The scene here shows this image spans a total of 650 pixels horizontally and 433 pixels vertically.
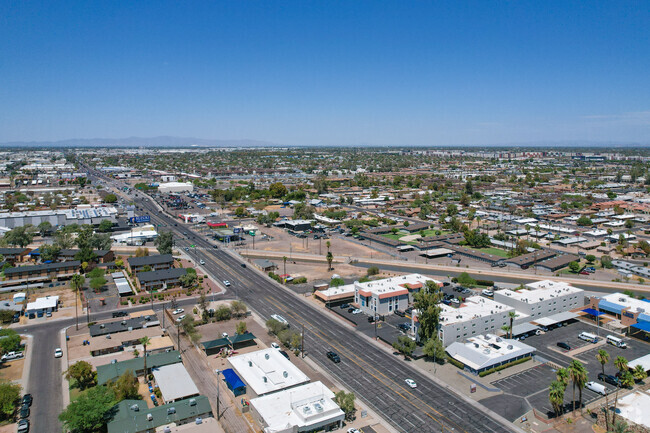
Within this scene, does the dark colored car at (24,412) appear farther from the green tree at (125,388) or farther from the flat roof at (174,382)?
the flat roof at (174,382)

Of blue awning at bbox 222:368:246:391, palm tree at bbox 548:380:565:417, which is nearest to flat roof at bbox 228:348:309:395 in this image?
blue awning at bbox 222:368:246:391

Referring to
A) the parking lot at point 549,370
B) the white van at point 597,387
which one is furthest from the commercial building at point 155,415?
the white van at point 597,387

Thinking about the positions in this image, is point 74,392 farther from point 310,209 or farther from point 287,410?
point 310,209

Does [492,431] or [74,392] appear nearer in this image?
[492,431]

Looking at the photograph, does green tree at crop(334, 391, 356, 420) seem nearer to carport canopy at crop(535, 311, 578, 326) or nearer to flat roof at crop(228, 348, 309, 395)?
flat roof at crop(228, 348, 309, 395)

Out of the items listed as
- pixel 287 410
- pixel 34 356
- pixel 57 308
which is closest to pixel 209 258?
pixel 57 308

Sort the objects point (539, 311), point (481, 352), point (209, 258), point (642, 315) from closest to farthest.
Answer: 1. point (481, 352)
2. point (642, 315)
3. point (539, 311)
4. point (209, 258)

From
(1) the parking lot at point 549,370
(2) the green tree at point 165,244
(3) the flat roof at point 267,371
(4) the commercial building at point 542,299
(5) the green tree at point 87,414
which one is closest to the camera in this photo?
(5) the green tree at point 87,414
